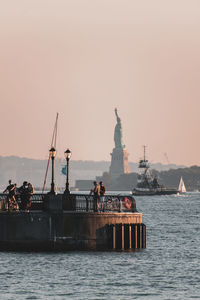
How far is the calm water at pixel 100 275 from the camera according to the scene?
141 feet

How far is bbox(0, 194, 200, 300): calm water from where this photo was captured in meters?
43.0

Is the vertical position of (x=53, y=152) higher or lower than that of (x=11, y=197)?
higher

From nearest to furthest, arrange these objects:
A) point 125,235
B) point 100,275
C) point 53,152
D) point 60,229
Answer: point 100,275
point 60,229
point 125,235
point 53,152

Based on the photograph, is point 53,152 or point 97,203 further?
point 53,152

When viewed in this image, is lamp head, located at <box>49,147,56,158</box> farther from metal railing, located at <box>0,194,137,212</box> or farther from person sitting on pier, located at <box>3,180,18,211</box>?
person sitting on pier, located at <box>3,180,18,211</box>

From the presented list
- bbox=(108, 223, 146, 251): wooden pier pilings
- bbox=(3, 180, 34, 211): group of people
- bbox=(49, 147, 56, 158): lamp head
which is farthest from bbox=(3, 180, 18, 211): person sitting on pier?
bbox=(108, 223, 146, 251): wooden pier pilings

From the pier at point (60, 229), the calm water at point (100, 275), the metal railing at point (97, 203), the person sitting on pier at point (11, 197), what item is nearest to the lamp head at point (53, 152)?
the metal railing at point (97, 203)

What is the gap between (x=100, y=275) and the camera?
48312 millimetres

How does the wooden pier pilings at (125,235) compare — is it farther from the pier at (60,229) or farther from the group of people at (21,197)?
the group of people at (21,197)

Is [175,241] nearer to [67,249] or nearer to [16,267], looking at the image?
[67,249]

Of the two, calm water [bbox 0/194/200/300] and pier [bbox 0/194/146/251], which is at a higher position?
pier [bbox 0/194/146/251]

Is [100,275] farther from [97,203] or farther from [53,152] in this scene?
[53,152]

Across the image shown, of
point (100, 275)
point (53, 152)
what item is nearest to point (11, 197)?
point (53, 152)

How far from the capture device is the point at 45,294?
42.2 meters
